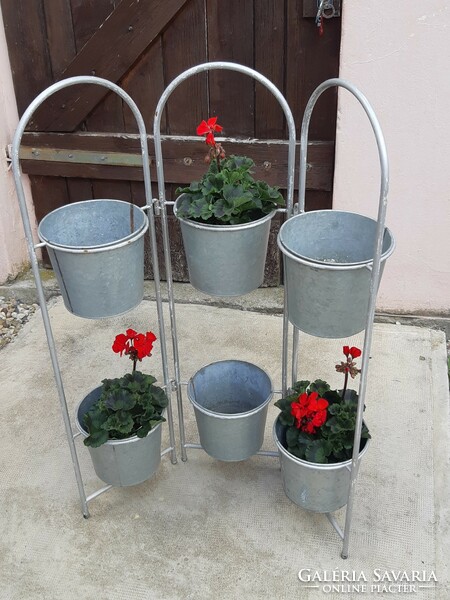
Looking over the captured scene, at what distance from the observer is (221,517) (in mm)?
2209

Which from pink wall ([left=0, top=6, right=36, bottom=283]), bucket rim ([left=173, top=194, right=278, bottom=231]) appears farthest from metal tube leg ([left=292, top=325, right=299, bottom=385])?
pink wall ([left=0, top=6, right=36, bottom=283])

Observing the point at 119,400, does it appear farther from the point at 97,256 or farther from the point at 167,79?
the point at 167,79

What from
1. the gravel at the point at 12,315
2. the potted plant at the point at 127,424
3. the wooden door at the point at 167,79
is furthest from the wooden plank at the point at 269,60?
the gravel at the point at 12,315

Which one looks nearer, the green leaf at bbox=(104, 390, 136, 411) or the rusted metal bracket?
the green leaf at bbox=(104, 390, 136, 411)

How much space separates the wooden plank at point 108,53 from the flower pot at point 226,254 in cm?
140

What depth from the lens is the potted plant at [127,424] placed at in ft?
6.77

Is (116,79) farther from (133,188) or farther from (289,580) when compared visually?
(289,580)

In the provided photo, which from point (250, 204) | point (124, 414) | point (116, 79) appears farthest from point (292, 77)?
point (124, 414)

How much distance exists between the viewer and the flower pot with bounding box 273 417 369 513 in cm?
197

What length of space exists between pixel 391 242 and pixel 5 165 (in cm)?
233

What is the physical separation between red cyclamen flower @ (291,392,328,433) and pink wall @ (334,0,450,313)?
4.29ft

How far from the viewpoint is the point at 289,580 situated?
200 cm

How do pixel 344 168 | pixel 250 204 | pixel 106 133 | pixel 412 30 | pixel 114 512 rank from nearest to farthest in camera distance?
pixel 250 204 → pixel 114 512 → pixel 412 30 → pixel 344 168 → pixel 106 133

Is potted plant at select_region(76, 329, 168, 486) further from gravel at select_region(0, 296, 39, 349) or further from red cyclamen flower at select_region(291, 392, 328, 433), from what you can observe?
gravel at select_region(0, 296, 39, 349)
